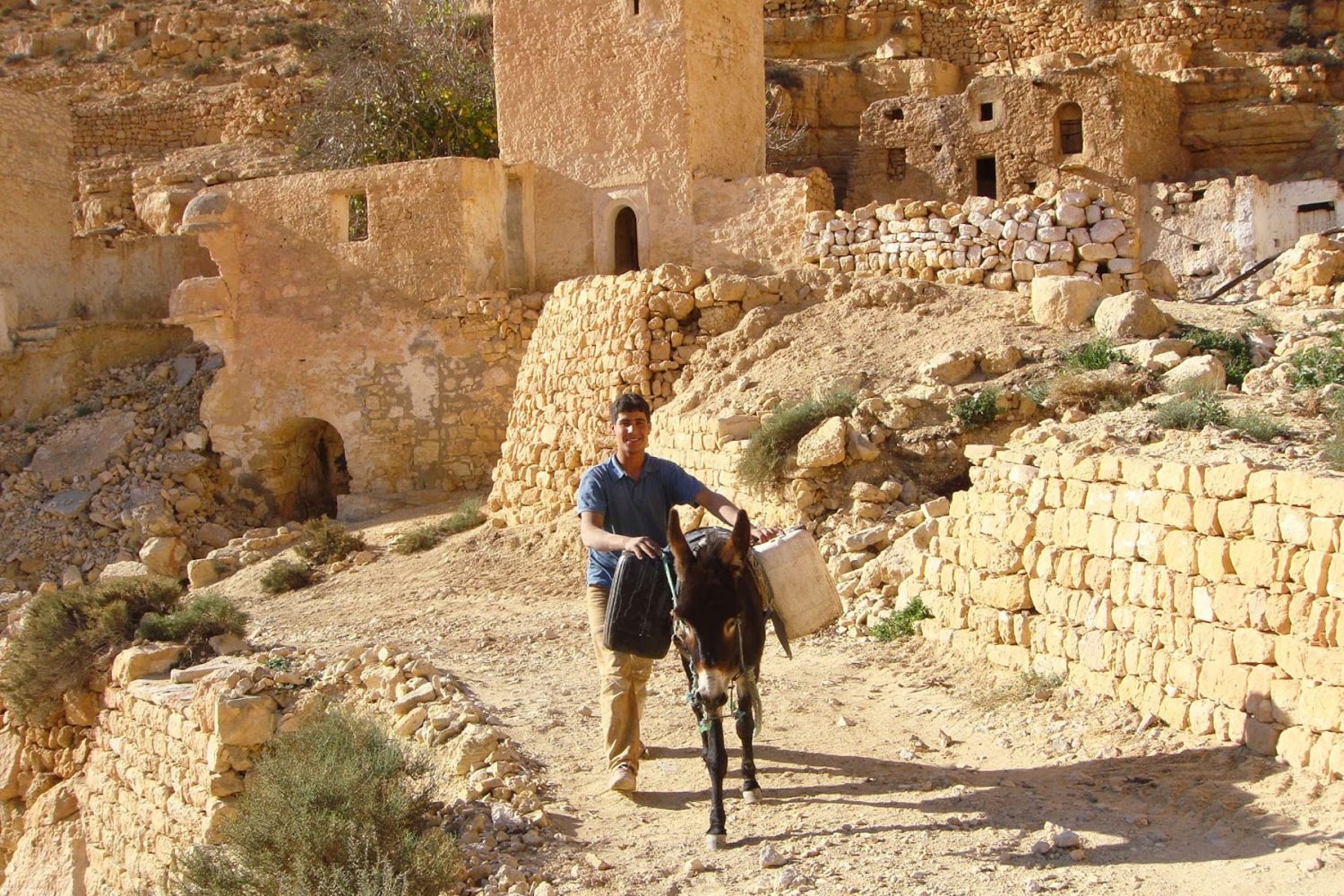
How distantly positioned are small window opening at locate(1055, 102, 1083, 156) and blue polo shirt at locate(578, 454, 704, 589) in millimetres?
16401

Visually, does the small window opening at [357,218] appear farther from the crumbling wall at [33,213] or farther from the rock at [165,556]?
the crumbling wall at [33,213]

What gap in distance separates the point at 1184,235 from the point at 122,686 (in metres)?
16.2

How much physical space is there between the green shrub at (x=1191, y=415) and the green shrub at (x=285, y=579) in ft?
26.5

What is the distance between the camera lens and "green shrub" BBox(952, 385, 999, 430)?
31.1 feet

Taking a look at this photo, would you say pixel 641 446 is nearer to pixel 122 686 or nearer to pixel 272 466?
pixel 122 686

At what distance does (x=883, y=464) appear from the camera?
9.55 meters

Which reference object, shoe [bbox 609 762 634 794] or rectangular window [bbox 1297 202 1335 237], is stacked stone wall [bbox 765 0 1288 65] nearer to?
rectangular window [bbox 1297 202 1335 237]

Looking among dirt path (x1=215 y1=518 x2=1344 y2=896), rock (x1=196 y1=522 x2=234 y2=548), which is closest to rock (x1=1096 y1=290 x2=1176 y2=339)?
dirt path (x1=215 y1=518 x2=1344 y2=896)

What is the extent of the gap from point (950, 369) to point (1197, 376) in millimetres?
1885

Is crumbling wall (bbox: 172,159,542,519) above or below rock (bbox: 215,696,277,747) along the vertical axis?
above

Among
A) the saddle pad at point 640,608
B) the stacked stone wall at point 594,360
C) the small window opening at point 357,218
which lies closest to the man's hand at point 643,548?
the saddle pad at point 640,608

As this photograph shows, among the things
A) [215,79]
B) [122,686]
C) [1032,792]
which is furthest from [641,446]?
[215,79]

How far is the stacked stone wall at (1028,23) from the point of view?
25922 millimetres

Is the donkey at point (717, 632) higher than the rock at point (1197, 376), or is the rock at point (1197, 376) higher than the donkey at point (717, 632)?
the rock at point (1197, 376)
